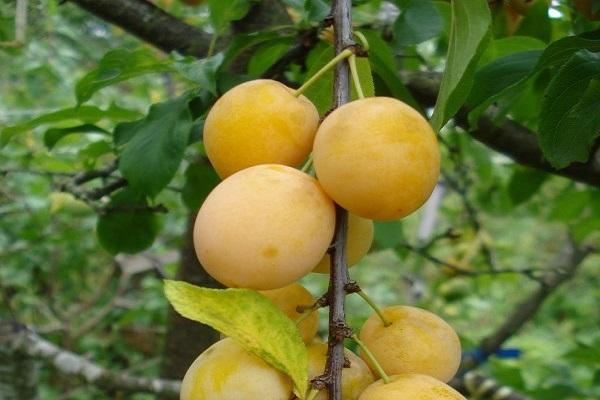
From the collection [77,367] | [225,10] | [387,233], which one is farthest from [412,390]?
[77,367]

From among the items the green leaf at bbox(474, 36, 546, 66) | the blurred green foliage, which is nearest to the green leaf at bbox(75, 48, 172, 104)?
the blurred green foliage

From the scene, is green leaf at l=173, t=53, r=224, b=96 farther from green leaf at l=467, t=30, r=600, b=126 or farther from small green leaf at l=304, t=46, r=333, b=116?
green leaf at l=467, t=30, r=600, b=126

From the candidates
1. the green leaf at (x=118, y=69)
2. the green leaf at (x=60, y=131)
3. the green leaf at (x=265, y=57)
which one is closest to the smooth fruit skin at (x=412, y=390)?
the green leaf at (x=118, y=69)

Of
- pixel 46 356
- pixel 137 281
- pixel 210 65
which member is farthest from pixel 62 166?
pixel 137 281

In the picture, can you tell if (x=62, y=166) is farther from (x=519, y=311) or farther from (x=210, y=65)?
(x=519, y=311)

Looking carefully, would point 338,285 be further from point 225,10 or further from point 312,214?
point 225,10

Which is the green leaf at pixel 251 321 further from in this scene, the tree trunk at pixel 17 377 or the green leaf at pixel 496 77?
the tree trunk at pixel 17 377
